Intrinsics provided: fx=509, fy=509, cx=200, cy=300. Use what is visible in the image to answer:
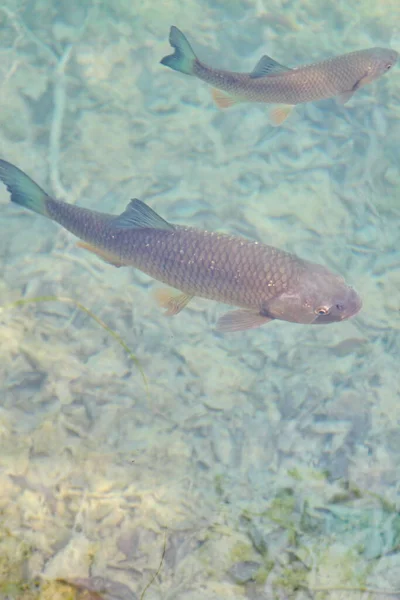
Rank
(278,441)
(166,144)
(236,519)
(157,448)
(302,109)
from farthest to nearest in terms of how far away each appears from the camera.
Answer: (302,109)
(166,144)
(278,441)
(157,448)
(236,519)

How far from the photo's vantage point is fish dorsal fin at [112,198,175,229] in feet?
10.8

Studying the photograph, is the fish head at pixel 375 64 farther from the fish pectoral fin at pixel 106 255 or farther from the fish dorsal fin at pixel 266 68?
the fish pectoral fin at pixel 106 255

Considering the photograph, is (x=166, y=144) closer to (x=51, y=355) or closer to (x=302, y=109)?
(x=302, y=109)

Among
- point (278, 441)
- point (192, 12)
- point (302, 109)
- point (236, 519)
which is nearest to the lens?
point (236, 519)

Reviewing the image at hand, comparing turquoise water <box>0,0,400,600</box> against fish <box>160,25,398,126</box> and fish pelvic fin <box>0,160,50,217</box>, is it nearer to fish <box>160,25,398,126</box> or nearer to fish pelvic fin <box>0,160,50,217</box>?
fish pelvic fin <box>0,160,50,217</box>

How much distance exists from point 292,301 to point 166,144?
9.59ft

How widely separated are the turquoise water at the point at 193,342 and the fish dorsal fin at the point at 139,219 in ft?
2.99

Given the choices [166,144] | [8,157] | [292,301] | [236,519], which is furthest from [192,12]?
[236,519]

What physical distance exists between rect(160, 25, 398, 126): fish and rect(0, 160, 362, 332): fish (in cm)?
169

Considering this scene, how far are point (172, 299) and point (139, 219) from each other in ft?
1.97

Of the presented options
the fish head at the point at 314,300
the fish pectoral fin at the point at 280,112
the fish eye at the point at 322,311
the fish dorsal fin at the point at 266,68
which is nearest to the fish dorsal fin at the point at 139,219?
the fish head at the point at 314,300

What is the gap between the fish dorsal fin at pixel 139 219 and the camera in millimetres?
3297

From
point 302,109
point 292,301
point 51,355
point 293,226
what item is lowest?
point 51,355

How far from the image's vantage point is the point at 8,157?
16.4 feet
